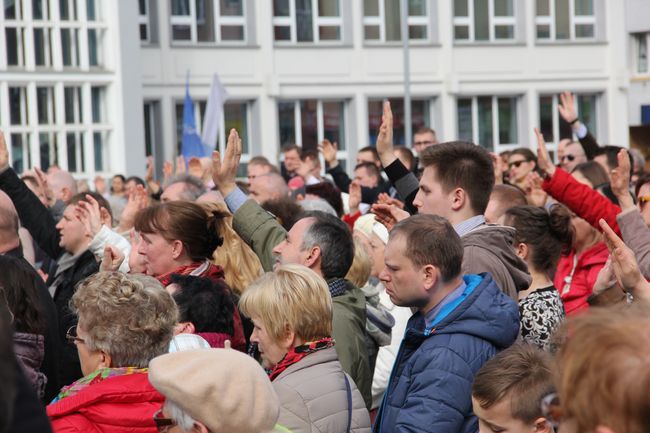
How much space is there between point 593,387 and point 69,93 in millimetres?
23780

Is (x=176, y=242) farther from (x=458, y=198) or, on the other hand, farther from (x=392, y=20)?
(x=392, y=20)

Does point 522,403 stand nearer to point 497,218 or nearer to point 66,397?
point 66,397

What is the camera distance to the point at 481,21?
31422mm

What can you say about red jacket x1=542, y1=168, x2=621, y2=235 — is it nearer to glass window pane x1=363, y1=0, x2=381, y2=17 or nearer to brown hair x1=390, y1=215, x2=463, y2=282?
brown hair x1=390, y1=215, x2=463, y2=282

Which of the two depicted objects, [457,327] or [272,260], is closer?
[457,327]

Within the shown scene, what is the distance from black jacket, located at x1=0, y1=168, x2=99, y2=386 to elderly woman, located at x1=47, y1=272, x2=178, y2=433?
1859 mm

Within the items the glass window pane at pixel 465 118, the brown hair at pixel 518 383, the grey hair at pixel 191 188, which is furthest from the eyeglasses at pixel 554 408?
the glass window pane at pixel 465 118

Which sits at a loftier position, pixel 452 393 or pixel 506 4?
pixel 506 4

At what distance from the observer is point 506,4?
105 feet

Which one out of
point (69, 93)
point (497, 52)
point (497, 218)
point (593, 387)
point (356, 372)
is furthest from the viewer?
point (497, 52)

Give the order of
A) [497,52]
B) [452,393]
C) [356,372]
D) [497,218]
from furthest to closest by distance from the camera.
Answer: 1. [497,52]
2. [497,218]
3. [356,372]
4. [452,393]

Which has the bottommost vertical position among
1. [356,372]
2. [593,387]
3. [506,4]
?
[356,372]

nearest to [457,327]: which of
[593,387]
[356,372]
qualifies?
[356,372]

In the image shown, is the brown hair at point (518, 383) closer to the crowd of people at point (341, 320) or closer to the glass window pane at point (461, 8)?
the crowd of people at point (341, 320)
